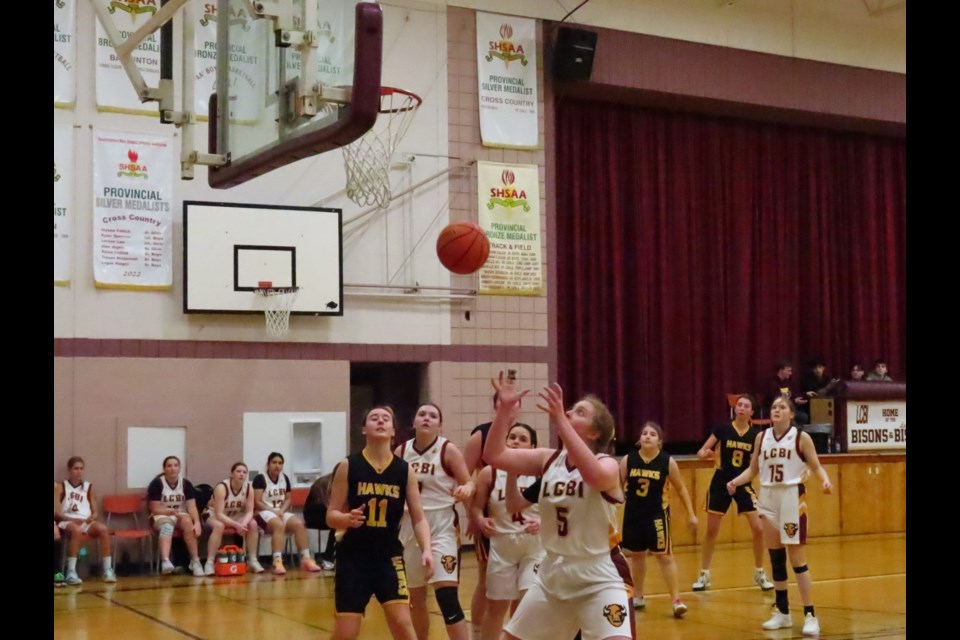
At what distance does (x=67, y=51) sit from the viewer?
14.4 meters

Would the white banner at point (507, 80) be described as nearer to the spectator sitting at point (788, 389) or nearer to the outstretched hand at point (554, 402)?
the spectator sitting at point (788, 389)

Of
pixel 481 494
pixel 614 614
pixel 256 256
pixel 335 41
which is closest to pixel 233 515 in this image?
pixel 256 256

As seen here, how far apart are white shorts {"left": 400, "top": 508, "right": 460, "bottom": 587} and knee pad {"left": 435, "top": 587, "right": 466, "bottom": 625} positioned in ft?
0.28

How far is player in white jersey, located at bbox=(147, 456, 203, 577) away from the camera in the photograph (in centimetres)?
1373

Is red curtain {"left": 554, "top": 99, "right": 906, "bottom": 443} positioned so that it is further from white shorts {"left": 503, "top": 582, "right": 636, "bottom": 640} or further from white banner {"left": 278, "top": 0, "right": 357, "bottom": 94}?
white shorts {"left": 503, "top": 582, "right": 636, "bottom": 640}

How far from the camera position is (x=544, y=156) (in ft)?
56.4

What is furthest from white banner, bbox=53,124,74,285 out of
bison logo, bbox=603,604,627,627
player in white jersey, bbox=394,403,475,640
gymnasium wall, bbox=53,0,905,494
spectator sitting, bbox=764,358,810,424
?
spectator sitting, bbox=764,358,810,424

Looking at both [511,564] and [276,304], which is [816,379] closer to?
[276,304]

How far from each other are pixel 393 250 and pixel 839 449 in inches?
303

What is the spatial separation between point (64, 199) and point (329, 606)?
6.47 m

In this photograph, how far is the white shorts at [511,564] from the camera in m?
7.79
